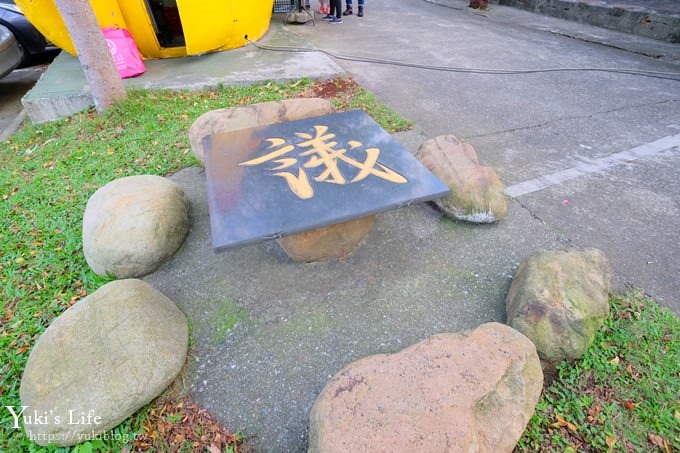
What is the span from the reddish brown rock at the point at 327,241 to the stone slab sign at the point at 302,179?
12.9 inches

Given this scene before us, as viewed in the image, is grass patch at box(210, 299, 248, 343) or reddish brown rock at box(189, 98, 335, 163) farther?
reddish brown rock at box(189, 98, 335, 163)

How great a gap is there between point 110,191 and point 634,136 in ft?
17.4

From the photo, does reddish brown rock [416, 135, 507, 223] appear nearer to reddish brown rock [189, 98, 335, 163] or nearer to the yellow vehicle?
reddish brown rock [189, 98, 335, 163]

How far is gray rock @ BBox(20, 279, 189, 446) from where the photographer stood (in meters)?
1.60

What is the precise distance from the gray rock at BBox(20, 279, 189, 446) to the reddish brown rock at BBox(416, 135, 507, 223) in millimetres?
2103

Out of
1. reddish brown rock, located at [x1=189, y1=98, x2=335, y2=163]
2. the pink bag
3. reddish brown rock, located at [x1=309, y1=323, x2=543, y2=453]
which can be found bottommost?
reddish brown rock, located at [x1=309, y1=323, x2=543, y2=453]

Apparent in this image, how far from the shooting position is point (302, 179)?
7.22ft

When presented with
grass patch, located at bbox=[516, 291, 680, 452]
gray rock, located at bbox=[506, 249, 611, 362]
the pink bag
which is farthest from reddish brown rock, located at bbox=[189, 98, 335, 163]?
grass patch, located at bbox=[516, 291, 680, 452]

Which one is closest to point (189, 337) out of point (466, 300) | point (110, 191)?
point (110, 191)

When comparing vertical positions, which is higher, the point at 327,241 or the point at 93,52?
the point at 93,52

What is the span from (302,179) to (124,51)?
14.1 feet

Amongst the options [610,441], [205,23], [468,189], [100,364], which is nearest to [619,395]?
[610,441]

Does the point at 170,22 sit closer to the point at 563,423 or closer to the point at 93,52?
the point at 93,52

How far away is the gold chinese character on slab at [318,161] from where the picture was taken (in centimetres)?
219
